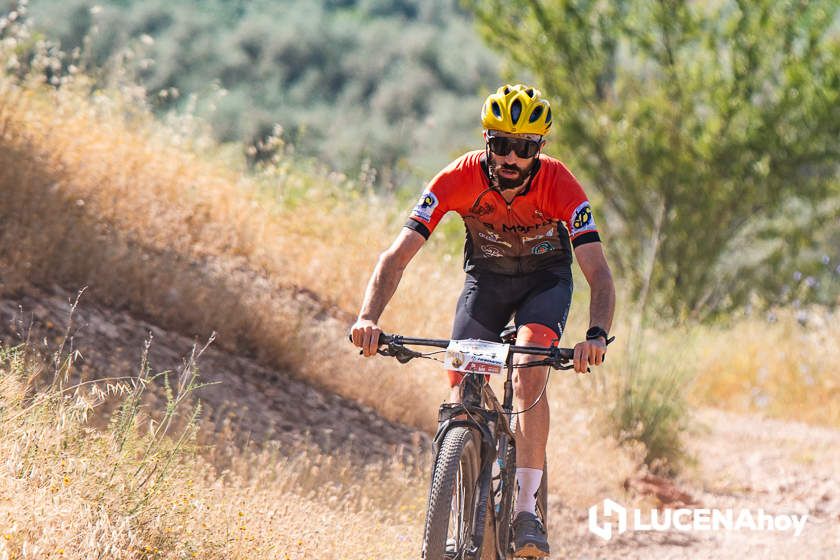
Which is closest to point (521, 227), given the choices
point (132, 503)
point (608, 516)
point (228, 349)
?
point (132, 503)

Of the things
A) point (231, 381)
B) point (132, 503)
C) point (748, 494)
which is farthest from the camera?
point (748, 494)

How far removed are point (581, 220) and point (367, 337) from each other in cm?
130

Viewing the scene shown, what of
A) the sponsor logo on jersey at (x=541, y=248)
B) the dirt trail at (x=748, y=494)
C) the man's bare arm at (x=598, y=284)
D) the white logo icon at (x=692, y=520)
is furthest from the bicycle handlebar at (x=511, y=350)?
the white logo icon at (x=692, y=520)

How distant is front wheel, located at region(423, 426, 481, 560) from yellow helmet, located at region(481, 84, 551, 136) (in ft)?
4.90

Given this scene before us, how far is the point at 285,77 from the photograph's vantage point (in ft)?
123

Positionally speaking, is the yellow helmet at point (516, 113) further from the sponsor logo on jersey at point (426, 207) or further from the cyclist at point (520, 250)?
the sponsor logo on jersey at point (426, 207)

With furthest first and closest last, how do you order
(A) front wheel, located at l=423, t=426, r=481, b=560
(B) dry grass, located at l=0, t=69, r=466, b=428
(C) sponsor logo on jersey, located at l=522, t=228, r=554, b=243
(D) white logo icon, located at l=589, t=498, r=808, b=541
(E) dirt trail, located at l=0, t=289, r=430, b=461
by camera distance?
(D) white logo icon, located at l=589, t=498, r=808, b=541, (B) dry grass, located at l=0, t=69, r=466, b=428, (E) dirt trail, located at l=0, t=289, r=430, b=461, (C) sponsor logo on jersey, located at l=522, t=228, r=554, b=243, (A) front wheel, located at l=423, t=426, r=481, b=560

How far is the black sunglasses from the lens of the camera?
5.40 metres

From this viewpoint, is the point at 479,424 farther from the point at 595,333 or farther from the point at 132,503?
the point at 132,503

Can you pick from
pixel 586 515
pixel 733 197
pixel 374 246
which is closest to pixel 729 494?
pixel 586 515

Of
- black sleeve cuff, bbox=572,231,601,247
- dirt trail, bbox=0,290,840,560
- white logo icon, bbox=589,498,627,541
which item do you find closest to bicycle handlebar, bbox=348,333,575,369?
black sleeve cuff, bbox=572,231,601,247

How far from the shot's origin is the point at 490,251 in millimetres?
5824

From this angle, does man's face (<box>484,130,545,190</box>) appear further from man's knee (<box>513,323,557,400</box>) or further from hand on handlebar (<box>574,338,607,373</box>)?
hand on handlebar (<box>574,338,607,373</box>)

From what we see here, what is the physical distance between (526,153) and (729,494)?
537 cm
